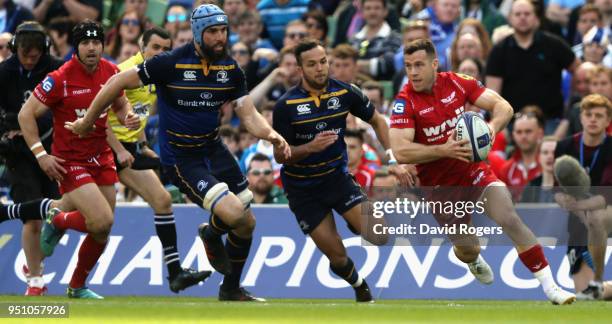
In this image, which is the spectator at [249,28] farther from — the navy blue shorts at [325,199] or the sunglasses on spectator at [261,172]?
the navy blue shorts at [325,199]

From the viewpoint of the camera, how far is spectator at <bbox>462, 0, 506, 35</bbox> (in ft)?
66.5

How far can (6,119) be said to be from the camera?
51.3ft

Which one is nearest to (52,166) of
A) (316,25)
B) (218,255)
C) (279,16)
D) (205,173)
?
(205,173)

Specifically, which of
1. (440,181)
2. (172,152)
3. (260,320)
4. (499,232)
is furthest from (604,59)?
(260,320)

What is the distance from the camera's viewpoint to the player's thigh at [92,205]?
14.6m

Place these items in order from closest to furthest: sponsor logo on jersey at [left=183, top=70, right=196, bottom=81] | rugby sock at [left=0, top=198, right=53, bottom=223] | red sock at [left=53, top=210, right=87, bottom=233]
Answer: sponsor logo on jersey at [left=183, top=70, right=196, bottom=81] < red sock at [left=53, top=210, right=87, bottom=233] < rugby sock at [left=0, top=198, right=53, bottom=223]

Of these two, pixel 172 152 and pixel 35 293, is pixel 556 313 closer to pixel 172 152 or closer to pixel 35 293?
pixel 172 152

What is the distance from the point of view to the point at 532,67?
60.5ft

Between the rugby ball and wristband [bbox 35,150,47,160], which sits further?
wristband [bbox 35,150,47,160]

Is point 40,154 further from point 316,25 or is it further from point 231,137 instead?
point 316,25

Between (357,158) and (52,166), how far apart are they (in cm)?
434

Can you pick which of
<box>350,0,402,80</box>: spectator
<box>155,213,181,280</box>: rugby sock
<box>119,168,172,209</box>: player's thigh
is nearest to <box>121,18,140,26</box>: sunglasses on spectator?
<box>350,0,402,80</box>: spectator

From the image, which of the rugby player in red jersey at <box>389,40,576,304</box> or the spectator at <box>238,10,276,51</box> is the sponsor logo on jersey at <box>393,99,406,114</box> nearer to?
the rugby player in red jersey at <box>389,40,576,304</box>

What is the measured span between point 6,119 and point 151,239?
2.32 metres
